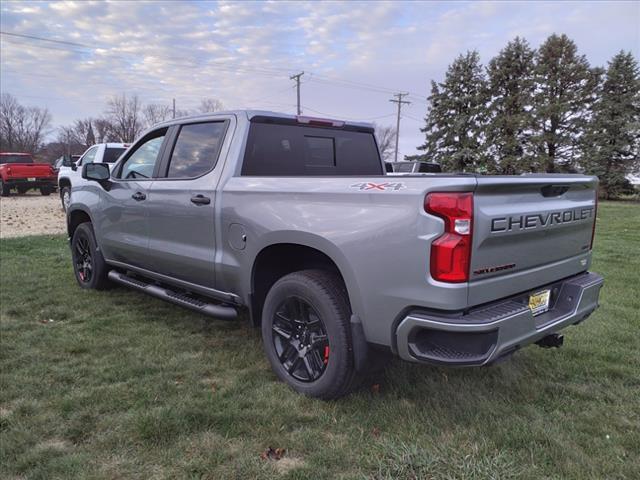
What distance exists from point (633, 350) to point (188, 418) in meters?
3.55

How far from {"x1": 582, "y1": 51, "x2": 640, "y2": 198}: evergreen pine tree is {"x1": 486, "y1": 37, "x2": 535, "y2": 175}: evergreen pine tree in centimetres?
366

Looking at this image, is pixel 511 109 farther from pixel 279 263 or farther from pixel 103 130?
pixel 103 130

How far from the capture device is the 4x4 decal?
8.42ft

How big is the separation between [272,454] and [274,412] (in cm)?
40

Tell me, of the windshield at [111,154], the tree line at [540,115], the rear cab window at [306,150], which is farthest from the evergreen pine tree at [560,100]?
the rear cab window at [306,150]

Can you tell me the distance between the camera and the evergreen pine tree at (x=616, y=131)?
1085 inches

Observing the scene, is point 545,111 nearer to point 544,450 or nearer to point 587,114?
point 587,114

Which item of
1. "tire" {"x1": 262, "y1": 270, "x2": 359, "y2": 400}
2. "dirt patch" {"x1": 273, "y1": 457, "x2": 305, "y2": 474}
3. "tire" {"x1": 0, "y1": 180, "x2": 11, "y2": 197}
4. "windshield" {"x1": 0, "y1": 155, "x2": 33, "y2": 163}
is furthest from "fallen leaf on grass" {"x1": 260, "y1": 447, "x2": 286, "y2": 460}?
"windshield" {"x1": 0, "y1": 155, "x2": 33, "y2": 163}

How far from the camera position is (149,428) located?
2.75 meters

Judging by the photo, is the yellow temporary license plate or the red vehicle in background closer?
the yellow temporary license plate

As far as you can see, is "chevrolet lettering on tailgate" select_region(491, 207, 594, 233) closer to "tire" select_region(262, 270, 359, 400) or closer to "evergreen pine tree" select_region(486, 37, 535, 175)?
"tire" select_region(262, 270, 359, 400)

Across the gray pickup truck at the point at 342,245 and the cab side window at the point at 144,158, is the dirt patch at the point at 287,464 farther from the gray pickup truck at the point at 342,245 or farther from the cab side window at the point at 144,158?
the cab side window at the point at 144,158

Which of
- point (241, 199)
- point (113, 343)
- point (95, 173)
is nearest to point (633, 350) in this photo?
point (241, 199)

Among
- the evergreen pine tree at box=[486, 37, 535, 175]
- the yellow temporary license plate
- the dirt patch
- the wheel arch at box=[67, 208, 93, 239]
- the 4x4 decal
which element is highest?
the evergreen pine tree at box=[486, 37, 535, 175]
